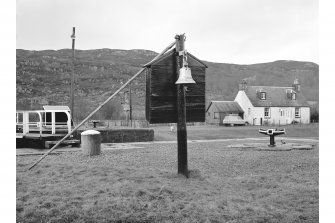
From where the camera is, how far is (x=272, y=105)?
52.9 metres

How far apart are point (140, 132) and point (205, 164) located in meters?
12.0

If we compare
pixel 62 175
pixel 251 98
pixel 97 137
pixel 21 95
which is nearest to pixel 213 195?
pixel 62 175

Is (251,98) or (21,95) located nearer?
(251,98)

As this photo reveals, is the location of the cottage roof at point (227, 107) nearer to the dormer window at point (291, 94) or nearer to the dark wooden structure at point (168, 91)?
the dormer window at point (291, 94)

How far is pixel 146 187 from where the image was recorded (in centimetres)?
704

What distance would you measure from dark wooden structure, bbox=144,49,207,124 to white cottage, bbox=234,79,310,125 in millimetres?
44271

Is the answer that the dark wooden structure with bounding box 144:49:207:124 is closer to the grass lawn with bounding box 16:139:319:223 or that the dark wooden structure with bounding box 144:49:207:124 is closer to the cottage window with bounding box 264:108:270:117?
the grass lawn with bounding box 16:139:319:223

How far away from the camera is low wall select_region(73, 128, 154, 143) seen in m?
22.2

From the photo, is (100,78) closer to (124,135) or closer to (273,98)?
(273,98)

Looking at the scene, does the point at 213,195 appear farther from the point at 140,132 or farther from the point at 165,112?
the point at 140,132

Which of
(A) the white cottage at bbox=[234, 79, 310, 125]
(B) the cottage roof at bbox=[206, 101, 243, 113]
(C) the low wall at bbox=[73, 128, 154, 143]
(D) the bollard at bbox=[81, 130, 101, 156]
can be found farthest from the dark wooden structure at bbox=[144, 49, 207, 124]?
(A) the white cottage at bbox=[234, 79, 310, 125]

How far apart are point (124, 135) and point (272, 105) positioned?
115ft

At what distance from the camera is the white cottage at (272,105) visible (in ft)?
171

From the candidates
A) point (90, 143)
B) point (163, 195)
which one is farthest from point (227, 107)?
point (163, 195)
